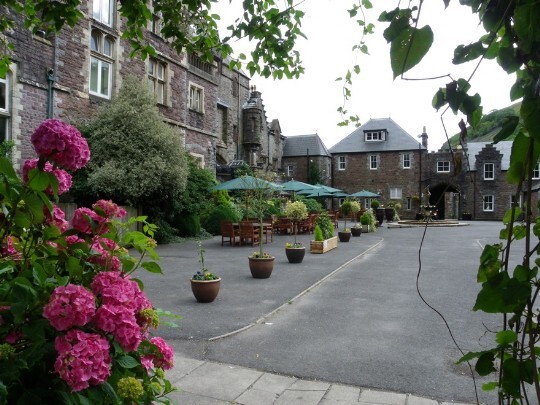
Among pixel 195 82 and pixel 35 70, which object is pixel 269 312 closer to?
pixel 35 70

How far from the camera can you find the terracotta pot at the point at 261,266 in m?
9.29

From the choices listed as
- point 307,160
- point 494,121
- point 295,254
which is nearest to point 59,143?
point 494,121

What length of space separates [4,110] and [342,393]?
13804 millimetres

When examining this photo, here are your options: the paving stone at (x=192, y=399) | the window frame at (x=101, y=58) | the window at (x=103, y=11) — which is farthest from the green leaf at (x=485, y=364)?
the window at (x=103, y=11)

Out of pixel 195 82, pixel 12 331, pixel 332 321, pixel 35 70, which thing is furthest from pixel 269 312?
pixel 195 82

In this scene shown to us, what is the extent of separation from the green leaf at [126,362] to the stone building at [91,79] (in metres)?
6.65

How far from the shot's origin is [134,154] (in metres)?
14.8

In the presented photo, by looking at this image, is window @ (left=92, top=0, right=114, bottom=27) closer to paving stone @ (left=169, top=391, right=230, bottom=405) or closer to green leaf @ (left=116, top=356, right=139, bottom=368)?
paving stone @ (left=169, top=391, right=230, bottom=405)

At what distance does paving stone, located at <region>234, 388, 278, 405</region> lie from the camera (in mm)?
3604

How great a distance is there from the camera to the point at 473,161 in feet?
143

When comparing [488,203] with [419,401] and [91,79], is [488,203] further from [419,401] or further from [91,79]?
[419,401]

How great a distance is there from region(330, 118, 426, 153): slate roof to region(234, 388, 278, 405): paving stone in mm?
42544

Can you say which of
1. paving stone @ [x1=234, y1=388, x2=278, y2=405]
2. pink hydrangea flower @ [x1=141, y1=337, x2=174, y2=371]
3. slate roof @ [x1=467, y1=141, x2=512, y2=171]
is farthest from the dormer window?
pink hydrangea flower @ [x1=141, y1=337, x2=174, y2=371]

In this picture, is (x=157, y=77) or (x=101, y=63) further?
(x=157, y=77)
